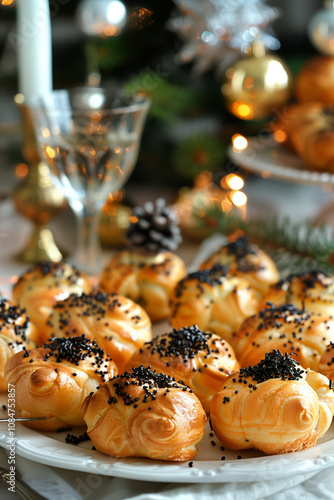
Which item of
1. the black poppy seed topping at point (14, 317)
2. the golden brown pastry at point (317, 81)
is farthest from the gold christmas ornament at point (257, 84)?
the black poppy seed topping at point (14, 317)

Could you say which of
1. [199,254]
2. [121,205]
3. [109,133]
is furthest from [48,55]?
[199,254]

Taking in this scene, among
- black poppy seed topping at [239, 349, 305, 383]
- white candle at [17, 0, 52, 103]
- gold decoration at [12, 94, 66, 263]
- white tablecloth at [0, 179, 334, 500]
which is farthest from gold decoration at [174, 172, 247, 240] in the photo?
white tablecloth at [0, 179, 334, 500]

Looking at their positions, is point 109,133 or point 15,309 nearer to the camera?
point 15,309

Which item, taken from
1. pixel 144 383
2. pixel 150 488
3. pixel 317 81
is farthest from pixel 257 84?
pixel 150 488

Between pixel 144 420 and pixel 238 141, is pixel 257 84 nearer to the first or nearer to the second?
pixel 238 141

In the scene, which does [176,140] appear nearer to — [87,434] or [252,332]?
[252,332]

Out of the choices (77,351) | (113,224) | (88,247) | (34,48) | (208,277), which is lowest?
(113,224)
